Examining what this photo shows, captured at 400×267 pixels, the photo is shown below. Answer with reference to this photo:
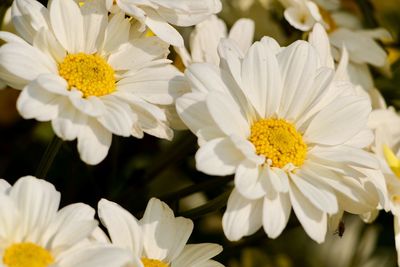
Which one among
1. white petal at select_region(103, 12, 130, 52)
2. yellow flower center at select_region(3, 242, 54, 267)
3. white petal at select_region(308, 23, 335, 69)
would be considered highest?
white petal at select_region(103, 12, 130, 52)

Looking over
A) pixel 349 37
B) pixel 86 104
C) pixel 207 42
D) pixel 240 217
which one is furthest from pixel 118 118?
pixel 349 37

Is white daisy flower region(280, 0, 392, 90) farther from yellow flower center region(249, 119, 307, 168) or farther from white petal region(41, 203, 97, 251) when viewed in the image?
white petal region(41, 203, 97, 251)

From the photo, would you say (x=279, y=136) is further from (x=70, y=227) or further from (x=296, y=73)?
(x=70, y=227)

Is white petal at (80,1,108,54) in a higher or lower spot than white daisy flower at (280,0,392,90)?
higher

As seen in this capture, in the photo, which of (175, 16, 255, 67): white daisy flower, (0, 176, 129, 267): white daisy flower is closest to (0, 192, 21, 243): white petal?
(0, 176, 129, 267): white daisy flower

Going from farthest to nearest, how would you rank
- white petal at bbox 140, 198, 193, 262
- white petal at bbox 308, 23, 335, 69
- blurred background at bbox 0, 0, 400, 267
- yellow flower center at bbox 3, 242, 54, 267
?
blurred background at bbox 0, 0, 400, 267 < white petal at bbox 308, 23, 335, 69 < white petal at bbox 140, 198, 193, 262 < yellow flower center at bbox 3, 242, 54, 267

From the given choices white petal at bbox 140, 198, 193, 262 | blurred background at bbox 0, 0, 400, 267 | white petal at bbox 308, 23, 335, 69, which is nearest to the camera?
white petal at bbox 140, 198, 193, 262
